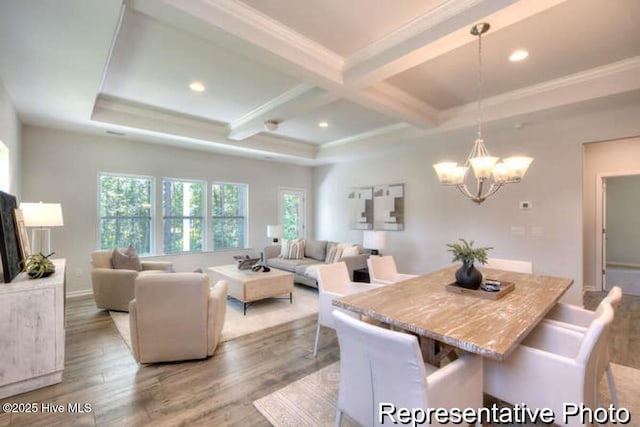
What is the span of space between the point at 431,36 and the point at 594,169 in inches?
207

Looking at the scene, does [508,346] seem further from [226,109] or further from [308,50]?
[226,109]

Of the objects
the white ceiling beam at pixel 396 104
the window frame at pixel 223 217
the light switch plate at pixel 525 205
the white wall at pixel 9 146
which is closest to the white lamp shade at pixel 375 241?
the white ceiling beam at pixel 396 104

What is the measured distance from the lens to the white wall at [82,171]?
4.41 m

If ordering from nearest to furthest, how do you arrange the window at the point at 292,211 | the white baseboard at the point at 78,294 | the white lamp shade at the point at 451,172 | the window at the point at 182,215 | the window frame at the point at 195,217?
the white lamp shade at the point at 451,172, the white baseboard at the point at 78,294, the window frame at the point at 195,217, the window at the point at 182,215, the window at the point at 292,211

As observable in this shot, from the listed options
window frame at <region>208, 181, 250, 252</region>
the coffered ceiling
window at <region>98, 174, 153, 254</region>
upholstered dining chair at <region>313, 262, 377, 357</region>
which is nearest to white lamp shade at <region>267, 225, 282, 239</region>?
window frame at <region>208, 181, 250, 252</region>

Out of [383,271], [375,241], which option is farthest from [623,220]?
[383,271]

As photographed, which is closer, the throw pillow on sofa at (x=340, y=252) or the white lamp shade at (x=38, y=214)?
the white lamp shade at (x=38, y=214)

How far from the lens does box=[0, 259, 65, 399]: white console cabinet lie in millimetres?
2148

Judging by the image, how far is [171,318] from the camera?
2588 mm

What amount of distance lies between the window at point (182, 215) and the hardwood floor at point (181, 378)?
2.41 meters

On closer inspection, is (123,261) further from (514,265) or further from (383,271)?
(514,265)

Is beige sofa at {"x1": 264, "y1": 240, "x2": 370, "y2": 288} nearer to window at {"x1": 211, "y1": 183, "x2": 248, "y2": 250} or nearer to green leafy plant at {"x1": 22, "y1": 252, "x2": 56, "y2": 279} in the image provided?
window at {"x1": 211, "y1": 183, "x2": 248, "y2": 250}

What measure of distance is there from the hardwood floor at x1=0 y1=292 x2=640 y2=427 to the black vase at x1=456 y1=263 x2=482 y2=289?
137 centimetres

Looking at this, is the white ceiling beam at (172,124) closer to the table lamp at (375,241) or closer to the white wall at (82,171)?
the white wall at (82,171)
